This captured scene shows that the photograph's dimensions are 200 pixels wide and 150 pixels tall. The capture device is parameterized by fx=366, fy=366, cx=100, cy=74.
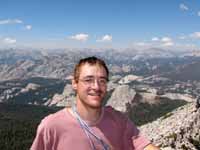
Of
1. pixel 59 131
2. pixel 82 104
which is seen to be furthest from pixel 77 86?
pixel 59 131

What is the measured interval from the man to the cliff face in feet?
54.5

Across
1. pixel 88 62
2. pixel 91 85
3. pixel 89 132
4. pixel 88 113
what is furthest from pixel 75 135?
pixel 88 62

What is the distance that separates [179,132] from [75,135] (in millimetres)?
20594

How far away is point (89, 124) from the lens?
7.49 meters

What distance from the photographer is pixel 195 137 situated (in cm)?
2656

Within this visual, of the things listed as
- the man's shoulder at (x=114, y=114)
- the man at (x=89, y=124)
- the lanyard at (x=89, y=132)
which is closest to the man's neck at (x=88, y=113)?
the man at (x=89, y=124)

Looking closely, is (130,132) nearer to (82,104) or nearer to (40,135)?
(82,104)

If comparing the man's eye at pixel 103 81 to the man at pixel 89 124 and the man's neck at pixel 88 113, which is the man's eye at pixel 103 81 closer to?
the man at pixel 89 124

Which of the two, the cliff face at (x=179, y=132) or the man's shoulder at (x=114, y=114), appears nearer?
the man's shoulder at (x=114, y=114)

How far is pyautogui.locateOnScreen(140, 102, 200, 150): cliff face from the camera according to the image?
82.4 feet

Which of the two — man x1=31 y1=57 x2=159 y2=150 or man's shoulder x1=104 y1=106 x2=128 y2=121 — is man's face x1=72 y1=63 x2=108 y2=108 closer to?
man x1=31 y1=57 x2=159 y2=150

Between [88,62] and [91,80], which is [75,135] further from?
[88,62]

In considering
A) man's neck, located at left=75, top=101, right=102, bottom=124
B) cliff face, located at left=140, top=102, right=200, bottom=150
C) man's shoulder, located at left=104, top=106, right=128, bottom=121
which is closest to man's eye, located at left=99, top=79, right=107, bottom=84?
man's neck, located at left=75, top=101, right=102, bottom=124

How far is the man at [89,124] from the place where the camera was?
23.7 feet
